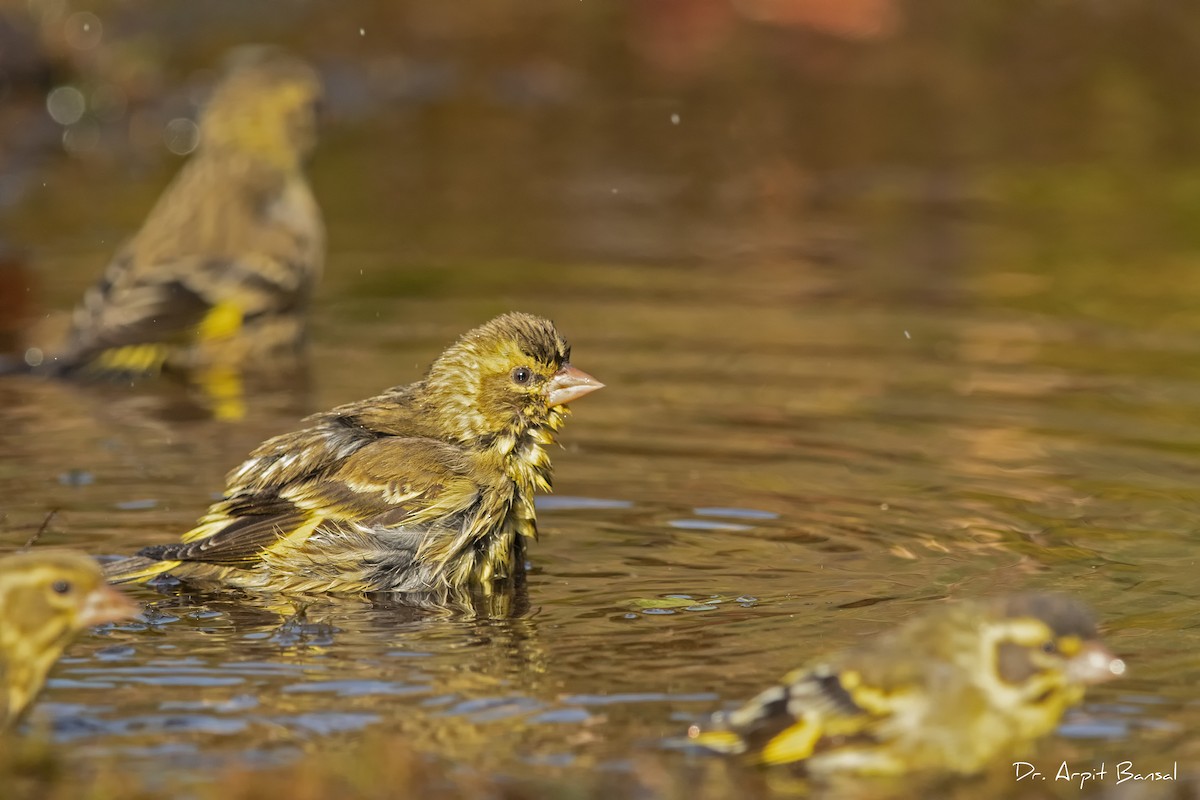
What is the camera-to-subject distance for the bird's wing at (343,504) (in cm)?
723

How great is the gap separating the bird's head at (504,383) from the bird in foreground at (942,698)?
101 inches

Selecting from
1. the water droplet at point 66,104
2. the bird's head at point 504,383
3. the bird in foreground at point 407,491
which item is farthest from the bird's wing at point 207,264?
the water droplet at point 66,104

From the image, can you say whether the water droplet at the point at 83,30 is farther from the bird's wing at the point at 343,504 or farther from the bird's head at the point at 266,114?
the bird's wing at the point at 343,504

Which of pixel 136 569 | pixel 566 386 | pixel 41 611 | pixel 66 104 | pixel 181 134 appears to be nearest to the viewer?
pixel 41 611

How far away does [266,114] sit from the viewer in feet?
42.1

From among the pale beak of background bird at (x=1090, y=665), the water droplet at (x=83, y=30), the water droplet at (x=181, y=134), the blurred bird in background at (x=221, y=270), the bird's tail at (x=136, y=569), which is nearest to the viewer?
the pale beak of background bird at (x=1090, y=665)

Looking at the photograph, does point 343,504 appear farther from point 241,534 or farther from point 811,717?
point 811,717

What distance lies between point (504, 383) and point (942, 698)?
2.88m

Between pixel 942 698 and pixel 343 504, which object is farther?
pixel 343 504

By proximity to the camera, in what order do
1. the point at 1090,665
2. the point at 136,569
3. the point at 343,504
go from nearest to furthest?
the point at 1090,665, the point at 136,569, the point at 343,504

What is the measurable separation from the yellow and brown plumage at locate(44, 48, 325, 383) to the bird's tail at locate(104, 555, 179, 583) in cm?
412

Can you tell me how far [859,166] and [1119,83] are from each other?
362 centimetres

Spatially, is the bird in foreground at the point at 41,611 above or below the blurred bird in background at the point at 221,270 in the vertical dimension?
below

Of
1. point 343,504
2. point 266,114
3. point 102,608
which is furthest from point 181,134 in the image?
point 102,608
